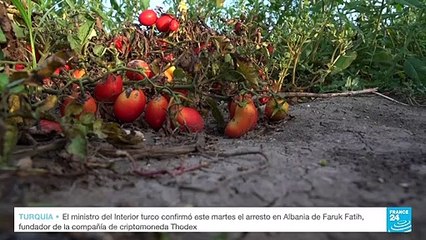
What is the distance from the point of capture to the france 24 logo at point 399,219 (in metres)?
0.78

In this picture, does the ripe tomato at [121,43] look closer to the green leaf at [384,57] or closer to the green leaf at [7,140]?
the green leaf at [7,140]

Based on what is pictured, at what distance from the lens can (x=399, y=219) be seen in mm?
795

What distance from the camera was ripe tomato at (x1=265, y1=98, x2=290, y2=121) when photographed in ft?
4.94

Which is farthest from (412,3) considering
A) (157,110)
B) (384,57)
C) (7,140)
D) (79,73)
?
(7,140)

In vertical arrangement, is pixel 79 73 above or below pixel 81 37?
below

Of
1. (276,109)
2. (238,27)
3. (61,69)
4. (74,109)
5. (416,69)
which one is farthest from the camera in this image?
(416,69)

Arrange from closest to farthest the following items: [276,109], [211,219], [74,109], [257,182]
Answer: [211,219]
[257,182]
[74,109]
[276,109]

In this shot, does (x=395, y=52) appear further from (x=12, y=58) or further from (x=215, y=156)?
(x=12, y=58)

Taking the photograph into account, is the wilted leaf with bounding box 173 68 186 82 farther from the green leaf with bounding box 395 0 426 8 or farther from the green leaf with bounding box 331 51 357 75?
the green leaf with bounding box 395 0 426 8

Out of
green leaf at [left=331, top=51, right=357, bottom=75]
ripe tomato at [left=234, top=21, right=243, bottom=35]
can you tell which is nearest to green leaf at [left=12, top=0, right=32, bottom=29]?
ripe tomato at [left=234, top=21, right=243, bottom=35]

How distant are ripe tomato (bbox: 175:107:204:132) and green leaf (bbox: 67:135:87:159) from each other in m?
0.43

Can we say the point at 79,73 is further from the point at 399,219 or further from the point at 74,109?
the point at 399,219

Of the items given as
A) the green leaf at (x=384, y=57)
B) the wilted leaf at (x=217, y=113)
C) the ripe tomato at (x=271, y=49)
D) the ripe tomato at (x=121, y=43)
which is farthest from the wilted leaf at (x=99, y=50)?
the green leaf at (x=384, y=57)

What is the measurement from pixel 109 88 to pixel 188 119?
23 centimetres
